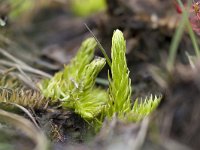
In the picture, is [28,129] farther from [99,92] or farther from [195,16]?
[195,16]

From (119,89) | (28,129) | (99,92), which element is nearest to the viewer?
(28,129)

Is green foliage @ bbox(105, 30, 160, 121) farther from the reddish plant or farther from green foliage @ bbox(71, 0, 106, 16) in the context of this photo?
green foliage @ bbox(71, 0, 106, 16)

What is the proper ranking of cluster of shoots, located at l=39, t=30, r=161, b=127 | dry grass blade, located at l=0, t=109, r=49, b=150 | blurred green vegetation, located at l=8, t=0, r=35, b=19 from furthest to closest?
blurred green vegetation, located at l=8, t=0, r=35, b=19 → cluster of shoots, located at l=39, t=30, r=161, b=127 → dry grass blade, located at l=0, t=109, r=49, b=150

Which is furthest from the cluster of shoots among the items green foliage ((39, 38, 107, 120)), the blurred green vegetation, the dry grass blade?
the blurred green vegetation

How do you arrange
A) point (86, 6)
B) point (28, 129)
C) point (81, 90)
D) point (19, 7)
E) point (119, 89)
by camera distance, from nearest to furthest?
point (28, 129)
point (119, 89)
point (81, 90)
point (19, 7)
point (86, 6)

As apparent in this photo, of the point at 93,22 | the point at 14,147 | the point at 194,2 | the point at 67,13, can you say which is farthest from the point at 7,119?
the point at 67,13

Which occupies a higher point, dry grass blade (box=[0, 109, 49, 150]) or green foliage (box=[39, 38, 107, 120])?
green foliage (box=[39, 38, 107, 120])

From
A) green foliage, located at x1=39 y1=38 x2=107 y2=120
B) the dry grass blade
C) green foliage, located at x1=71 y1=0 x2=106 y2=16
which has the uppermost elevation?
green foliage, located at x1=71 y1=0 x2=106 y2=16

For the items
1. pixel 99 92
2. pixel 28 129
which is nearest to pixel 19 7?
pixel 99 92
